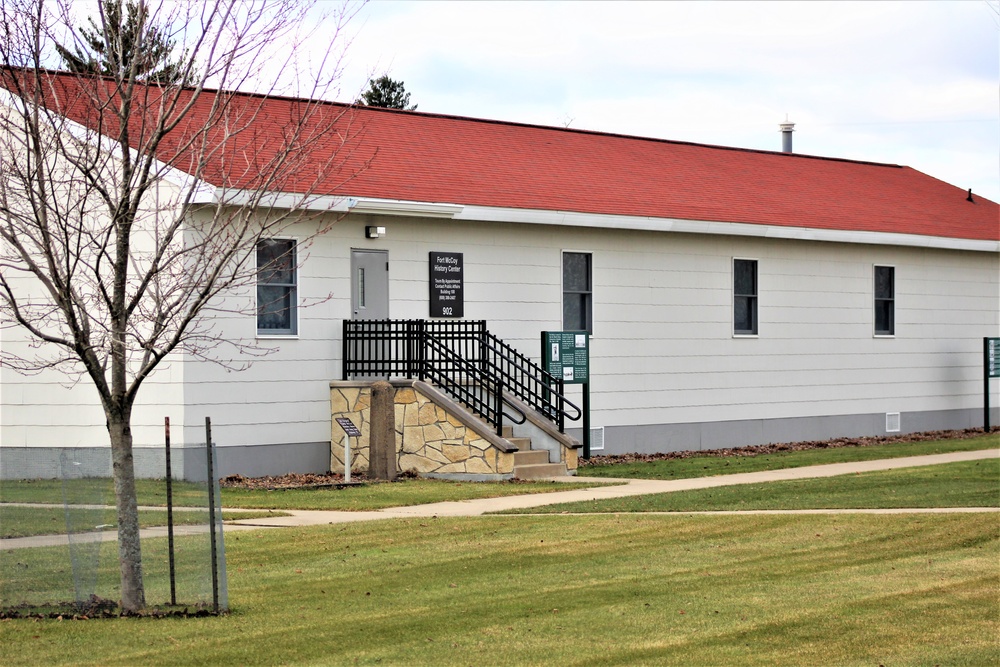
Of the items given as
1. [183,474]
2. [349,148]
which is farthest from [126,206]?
[349,148]

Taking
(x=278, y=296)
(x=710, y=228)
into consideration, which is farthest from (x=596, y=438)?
(x=278, y=296)

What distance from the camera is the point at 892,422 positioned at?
2936cm

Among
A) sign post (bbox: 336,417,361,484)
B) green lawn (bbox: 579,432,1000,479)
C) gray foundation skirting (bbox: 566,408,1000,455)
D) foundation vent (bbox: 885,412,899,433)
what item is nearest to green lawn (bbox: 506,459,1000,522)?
green lawn (bbox: 579,432,1000,479)

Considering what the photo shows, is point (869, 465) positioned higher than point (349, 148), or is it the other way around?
point (349, 148)

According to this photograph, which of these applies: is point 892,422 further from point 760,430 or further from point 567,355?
point 567,355

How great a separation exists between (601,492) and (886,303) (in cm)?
1355

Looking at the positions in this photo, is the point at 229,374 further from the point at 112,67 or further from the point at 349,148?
the point at 112,67

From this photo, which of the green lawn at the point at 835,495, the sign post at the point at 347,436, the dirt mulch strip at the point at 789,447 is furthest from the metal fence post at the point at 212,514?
the dirt mulch strip at the point at 789,447

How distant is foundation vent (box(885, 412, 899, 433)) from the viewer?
29250 mm

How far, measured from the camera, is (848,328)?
28250 millimetres

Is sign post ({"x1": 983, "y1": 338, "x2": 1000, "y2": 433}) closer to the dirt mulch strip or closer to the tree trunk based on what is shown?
the dirt mulch strip

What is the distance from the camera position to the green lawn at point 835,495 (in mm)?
15945

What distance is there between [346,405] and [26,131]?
11.0m

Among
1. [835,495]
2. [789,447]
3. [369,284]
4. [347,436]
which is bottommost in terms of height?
[789,447]
